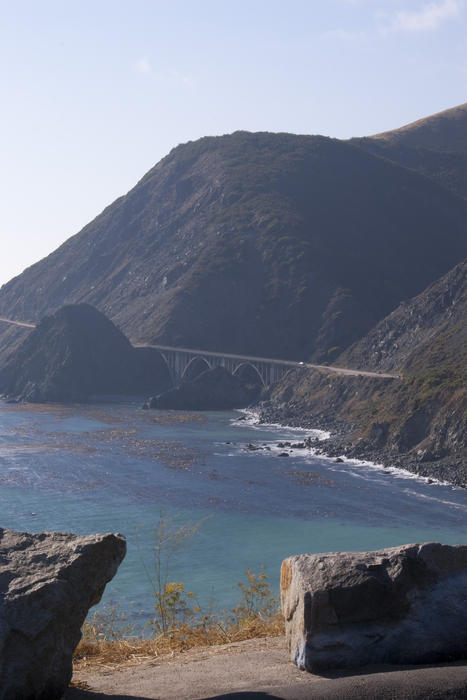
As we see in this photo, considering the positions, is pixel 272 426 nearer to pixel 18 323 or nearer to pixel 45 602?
pixel 45 602

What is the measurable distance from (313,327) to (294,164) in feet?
173

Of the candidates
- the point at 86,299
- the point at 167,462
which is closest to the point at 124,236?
Result: the point at 86,299

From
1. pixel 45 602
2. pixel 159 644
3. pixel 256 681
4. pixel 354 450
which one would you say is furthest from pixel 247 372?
pixel 45 602

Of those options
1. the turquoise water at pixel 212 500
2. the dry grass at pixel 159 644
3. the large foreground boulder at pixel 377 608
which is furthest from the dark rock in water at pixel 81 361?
the large foreground boulder at pixel 377 608

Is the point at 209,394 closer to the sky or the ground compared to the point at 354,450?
closer to the sky

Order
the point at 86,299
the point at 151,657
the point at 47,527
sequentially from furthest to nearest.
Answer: the point at 86,299 → the point at 47,527 → the point at 151,657

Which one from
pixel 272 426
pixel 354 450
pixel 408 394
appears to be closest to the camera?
pixel 354 450

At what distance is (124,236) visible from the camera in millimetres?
167375

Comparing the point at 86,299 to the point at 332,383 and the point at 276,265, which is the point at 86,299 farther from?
the point at 332,383

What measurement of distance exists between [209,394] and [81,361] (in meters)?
25.4

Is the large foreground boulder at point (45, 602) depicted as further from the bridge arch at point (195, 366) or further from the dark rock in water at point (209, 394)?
the bridge arch at point (195, 366)

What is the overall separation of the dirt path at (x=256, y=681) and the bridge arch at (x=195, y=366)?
10631cm

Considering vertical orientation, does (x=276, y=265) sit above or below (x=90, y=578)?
above

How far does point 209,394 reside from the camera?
9888cm
